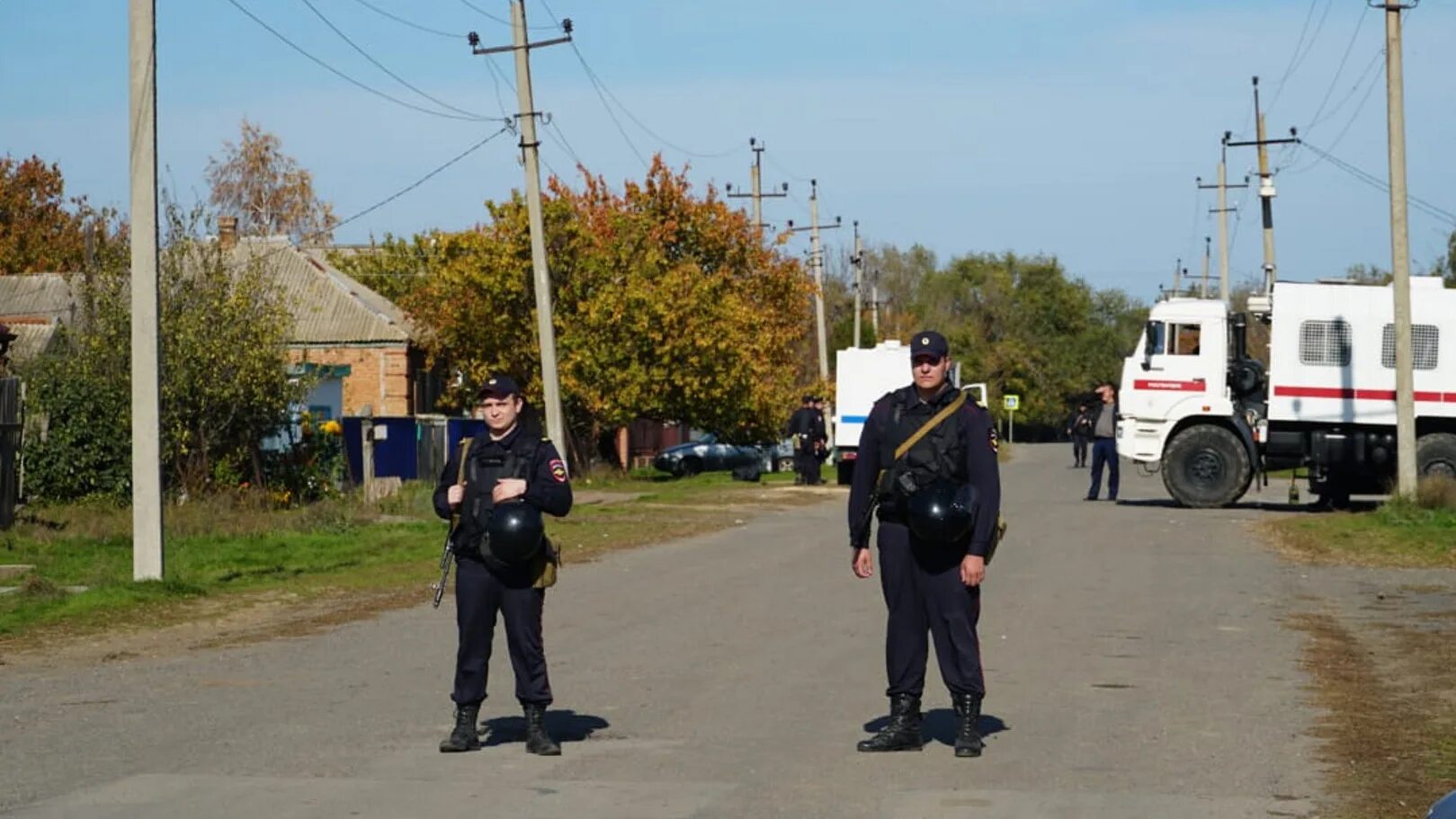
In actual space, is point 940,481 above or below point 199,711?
above

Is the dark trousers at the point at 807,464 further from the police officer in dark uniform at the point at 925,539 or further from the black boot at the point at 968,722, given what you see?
the black boot at the point at 968,722

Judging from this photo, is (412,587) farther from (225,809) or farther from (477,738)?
(225,809)

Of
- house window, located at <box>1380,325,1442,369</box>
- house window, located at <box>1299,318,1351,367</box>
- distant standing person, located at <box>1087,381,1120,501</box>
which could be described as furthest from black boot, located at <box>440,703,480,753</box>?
distant standing person, located at <box>1087,381,1120,501</box>

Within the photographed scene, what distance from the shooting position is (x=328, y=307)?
167 feet

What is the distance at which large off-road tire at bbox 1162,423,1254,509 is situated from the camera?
30.9 meters

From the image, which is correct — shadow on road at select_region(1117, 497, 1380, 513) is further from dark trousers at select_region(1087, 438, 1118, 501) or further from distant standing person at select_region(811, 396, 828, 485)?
distant standing person at select_region(811, 396, 828, 485)

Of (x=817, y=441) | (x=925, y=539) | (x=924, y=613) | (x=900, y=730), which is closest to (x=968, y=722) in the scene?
(x=900, y=730)

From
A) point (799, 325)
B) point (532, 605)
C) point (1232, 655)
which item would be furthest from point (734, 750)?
point (799, 325)

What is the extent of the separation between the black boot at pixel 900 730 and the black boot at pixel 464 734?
1.78 m

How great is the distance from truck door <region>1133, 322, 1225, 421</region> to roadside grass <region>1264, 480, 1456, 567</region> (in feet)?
10.3

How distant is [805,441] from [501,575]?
102ft

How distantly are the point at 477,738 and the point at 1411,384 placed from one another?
20.8 m

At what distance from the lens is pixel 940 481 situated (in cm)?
920

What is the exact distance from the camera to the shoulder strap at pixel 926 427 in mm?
9328
